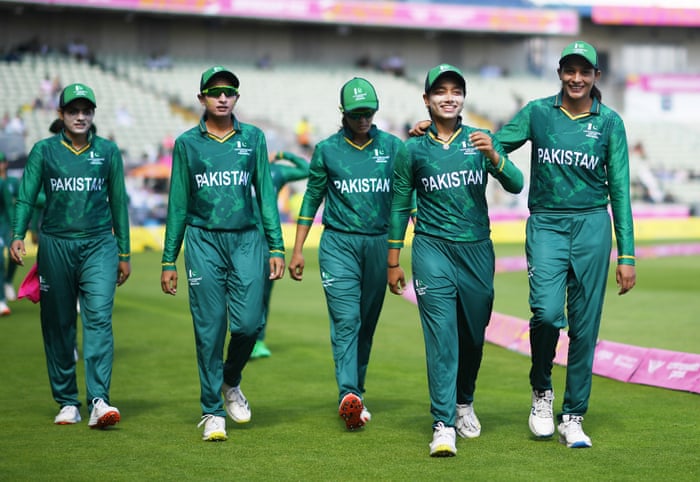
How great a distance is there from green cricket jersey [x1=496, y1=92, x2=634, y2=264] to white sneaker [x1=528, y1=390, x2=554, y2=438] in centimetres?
100

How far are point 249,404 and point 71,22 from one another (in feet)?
123

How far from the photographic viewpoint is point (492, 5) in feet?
174

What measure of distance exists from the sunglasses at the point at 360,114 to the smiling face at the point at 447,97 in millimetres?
879

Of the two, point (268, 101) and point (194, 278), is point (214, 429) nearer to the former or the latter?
point (194, 278)

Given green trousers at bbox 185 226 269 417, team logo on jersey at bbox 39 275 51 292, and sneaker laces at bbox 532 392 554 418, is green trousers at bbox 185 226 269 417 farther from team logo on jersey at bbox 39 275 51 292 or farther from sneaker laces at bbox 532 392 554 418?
sneaker laces at bbox 532 392 554 418

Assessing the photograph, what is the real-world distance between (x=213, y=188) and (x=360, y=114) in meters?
1.17

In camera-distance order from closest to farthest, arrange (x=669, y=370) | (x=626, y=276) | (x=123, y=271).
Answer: (x=626, y=276)
(x=123, y=271)
(x=669, y=370)

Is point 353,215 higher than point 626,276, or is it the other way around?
point 353,215

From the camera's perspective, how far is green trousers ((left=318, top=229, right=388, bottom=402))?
807cm

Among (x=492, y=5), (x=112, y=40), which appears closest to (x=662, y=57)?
(x=492, y=5)

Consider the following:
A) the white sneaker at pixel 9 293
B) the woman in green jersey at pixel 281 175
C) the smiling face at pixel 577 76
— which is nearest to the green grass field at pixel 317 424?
the woman in green jersey at pixel 281 175

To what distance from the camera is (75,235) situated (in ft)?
27.4

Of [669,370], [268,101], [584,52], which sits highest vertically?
[584,52]

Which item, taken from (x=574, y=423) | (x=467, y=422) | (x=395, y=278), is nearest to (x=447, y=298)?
(x=395, y=278)
